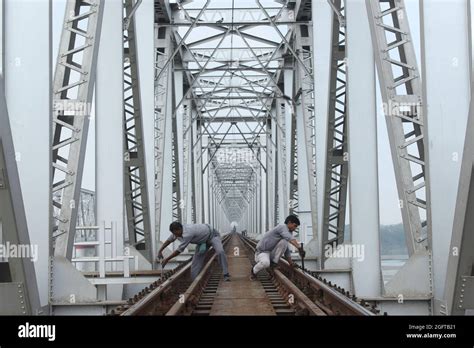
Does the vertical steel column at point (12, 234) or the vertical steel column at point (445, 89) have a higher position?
the vertical steel column at point (445, 89)

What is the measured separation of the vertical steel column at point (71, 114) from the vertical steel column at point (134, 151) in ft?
13.3

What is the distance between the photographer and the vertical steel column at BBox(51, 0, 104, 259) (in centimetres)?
1005

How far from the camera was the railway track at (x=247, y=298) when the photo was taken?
852 cm

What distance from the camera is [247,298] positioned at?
11.8 meters

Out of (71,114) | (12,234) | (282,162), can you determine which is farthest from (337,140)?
(282,162)

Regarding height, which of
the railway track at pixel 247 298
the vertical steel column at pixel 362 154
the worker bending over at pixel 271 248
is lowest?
the railway track at pixel 247 298

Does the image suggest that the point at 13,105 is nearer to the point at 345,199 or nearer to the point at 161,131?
the point at 345,199

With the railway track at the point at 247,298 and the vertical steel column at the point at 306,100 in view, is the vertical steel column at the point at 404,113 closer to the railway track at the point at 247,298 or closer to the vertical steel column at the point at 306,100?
the railway track at the point at 247,298

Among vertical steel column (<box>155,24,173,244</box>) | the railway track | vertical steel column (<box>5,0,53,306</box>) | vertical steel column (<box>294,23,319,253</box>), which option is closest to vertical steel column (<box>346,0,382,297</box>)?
the railway track

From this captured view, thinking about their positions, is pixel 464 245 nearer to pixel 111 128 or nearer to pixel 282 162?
pixel 111 128

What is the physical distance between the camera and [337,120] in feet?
51.8
